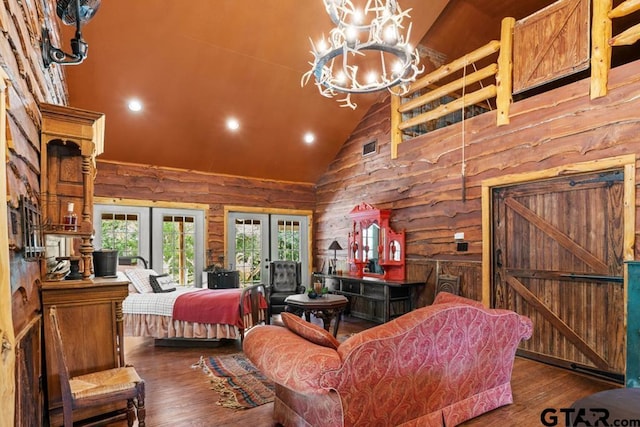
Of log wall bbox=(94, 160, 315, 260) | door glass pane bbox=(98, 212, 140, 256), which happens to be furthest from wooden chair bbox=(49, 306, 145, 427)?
log wall bbox=(94, 160, 315, 260)

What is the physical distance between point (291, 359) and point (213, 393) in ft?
5.29

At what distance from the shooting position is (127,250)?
20.0 feet

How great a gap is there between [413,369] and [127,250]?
548 cm

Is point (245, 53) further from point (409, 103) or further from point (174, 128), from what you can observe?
point (409, 103)

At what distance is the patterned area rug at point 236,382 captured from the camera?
9.95 feet

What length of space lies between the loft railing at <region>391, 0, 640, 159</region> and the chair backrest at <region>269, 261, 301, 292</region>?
8.16ft

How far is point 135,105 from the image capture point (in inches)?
210

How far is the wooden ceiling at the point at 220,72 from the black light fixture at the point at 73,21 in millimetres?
1983

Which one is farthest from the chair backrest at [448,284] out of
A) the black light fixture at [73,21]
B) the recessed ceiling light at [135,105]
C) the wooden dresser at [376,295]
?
the recessed ceiling light at [135,105]

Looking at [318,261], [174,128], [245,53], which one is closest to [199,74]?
[245,53]

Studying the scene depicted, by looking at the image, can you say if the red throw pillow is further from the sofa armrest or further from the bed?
the bed

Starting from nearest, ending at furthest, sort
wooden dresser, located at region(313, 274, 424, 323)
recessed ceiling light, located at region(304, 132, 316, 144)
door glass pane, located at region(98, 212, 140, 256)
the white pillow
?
the white pillow → wooden dresser, located at region(313, 274, 424, 323) → door glass pane, located at region(98, 212, 140, 256) → recessed ceiling light, located at region(304, 132, 316, 144)

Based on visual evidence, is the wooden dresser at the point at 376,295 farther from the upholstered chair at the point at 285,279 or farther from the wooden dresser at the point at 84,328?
the wooden dresser at the point at 84,328

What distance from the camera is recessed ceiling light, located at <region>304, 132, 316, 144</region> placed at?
22.4ft
